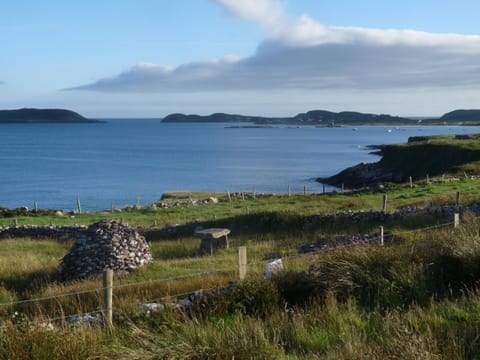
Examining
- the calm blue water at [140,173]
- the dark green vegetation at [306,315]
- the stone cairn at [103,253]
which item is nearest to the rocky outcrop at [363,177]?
the calm blue water at [140,173]

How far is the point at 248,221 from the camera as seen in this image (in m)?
29.0

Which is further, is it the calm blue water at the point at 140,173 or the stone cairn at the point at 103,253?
the calm blue water at the point at 140,173

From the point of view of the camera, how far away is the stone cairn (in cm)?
1875

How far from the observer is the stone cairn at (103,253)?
61.5 ft

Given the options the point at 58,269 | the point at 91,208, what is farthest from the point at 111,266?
the point at 91,208

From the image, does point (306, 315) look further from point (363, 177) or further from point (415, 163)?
point (363, 177)

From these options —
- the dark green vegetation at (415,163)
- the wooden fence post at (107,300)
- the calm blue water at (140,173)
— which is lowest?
the calm blue water at (140,173)

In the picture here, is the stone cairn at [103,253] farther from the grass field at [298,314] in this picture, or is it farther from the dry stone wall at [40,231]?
the dry stone wall at [40,231]

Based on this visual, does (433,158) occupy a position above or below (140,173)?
above

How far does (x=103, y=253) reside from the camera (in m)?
19.4

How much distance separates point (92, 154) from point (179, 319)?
144m

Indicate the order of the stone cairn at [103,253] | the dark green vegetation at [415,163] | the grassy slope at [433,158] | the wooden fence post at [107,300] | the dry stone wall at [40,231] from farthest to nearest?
the dark green vegetation at [415,163] < the grassy slope at [433,158] < the dry stone wall at [40,231] < the stone cairn at [103,253] < the wooden fence post at [107,300]

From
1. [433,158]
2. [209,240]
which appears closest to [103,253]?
[209,240]

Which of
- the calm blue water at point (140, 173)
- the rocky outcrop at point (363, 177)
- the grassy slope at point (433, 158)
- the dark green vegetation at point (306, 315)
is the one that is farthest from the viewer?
the rocky outcrop at point (363, 177)
